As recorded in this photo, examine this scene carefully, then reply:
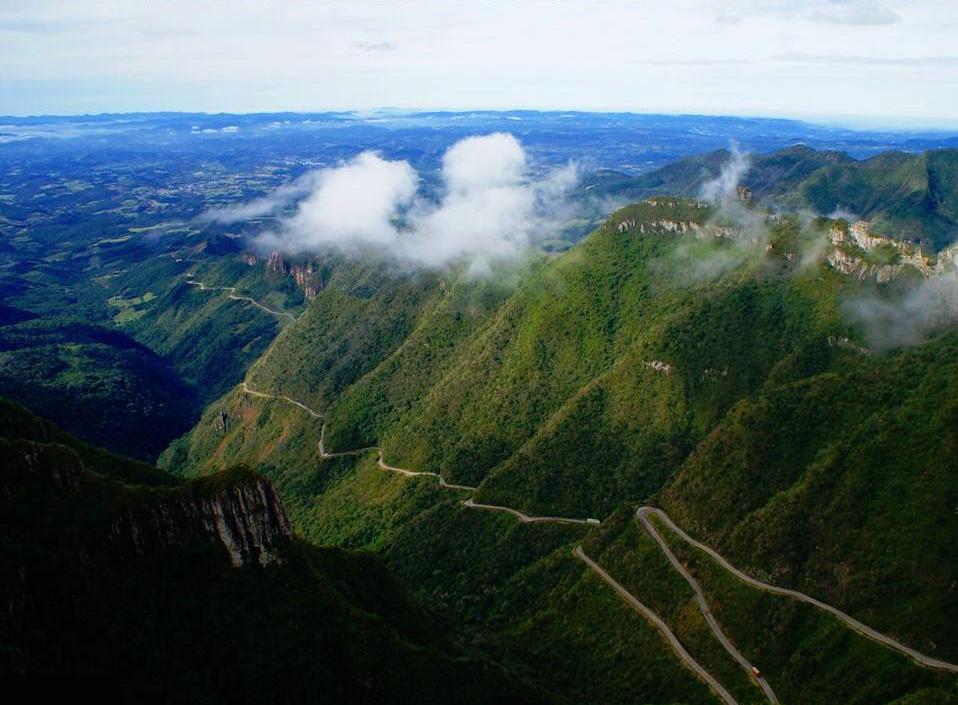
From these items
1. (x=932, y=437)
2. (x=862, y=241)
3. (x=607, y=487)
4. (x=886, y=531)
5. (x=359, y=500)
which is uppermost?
(x=862, y=241)

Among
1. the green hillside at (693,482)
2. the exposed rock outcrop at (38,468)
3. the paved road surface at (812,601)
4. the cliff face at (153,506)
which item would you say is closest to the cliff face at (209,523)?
the cliff face at (153,506)

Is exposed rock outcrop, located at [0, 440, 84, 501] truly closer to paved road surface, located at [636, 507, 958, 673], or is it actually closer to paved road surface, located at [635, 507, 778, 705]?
paved road surface, located at [635, 507, 778, 705]

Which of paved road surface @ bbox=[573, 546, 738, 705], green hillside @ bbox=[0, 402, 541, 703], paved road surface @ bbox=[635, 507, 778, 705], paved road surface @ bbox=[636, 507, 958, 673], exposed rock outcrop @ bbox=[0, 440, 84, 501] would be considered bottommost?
paved road surface @ bbox=[573, 546, 738, 705]

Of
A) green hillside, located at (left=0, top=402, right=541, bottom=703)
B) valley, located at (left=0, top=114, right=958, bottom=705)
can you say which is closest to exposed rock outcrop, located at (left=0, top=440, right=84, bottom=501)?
green hillside, located at (left=0, top=402, right=541, bottom=703)

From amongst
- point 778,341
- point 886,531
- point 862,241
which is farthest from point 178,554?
point 862,241

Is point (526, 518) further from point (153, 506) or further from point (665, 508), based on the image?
point (153, 506)

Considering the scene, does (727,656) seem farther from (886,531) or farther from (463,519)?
(463,519)

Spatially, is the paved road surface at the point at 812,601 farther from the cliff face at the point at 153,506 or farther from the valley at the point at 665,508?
the cliff face at the point at 153,506

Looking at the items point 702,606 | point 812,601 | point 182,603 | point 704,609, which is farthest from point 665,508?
point 182,603
